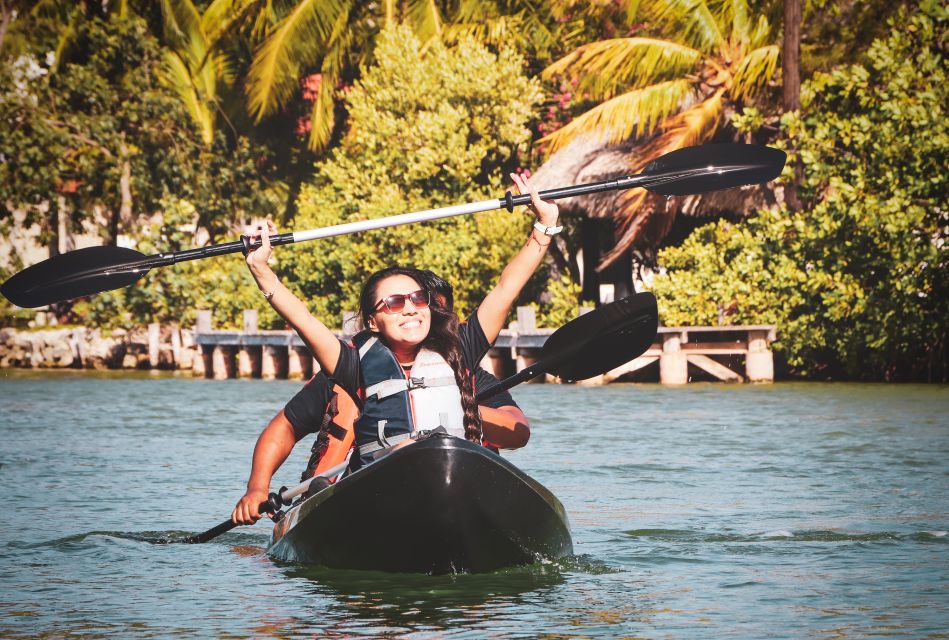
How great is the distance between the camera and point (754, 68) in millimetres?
22750

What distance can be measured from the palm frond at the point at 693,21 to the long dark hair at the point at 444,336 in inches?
692

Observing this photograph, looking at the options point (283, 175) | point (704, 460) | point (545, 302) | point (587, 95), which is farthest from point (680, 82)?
point (283, 175)

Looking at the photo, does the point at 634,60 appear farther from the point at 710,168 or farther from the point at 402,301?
the point at 402,301

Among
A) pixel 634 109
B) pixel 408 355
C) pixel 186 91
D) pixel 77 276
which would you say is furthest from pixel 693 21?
pixel 408 355

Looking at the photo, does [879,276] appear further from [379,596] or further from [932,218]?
[379,596]

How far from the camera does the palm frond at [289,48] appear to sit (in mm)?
28906

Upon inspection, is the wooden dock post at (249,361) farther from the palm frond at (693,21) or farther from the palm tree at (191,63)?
the palm frond at (693,21)

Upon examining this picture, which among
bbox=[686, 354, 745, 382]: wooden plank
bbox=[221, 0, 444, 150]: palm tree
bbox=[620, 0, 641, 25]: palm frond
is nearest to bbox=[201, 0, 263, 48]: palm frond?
bbox=[221, 0, 444, 150]: palm tree

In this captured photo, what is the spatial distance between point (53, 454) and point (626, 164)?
12.2 meters

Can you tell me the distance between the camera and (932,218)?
20.1 metres

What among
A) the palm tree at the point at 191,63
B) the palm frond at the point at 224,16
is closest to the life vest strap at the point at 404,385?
the palm frond at the point at 224,16

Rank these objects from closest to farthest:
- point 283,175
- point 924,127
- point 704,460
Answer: point 704,460 → point 924,127 → point 283,175

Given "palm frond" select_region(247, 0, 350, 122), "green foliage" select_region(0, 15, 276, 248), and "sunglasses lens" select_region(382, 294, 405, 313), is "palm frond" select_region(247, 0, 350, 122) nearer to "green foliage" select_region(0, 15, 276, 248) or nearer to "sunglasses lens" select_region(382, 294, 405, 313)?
"green foliage" select_region(0, 15, 276, 248)

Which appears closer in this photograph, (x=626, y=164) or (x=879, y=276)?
(x=879, y=276)
